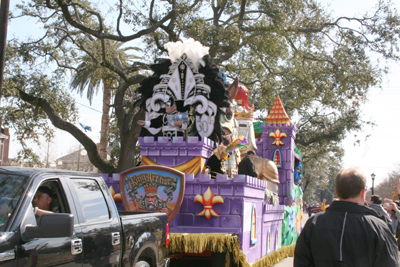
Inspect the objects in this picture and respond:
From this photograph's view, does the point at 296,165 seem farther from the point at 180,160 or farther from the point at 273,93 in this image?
the point at 180,160

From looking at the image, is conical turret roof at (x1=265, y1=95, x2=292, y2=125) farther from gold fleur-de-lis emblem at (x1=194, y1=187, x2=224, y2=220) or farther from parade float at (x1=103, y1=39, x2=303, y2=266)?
gold fleur-de-lis emblem at (x1=194, y1=187, x2=224, y2=220)

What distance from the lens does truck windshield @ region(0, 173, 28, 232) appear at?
3382 mm

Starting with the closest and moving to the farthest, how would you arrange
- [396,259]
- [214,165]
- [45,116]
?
[396,259] → [214,165] → [45,116]

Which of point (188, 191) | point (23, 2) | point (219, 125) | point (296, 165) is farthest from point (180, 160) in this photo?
point (23, 2)

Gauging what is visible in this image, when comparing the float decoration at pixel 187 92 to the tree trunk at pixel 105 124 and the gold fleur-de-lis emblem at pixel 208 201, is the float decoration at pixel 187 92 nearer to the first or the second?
the gold fleur-de-lis emblem at pixel 208 201

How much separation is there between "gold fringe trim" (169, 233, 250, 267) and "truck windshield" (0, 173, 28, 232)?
366 centimetres

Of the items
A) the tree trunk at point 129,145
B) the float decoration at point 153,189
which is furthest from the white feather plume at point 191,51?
the tree trunk at point 129,145

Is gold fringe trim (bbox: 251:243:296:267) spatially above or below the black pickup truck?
below

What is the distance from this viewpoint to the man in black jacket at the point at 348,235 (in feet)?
10.3

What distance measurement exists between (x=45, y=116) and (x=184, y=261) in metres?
13.8

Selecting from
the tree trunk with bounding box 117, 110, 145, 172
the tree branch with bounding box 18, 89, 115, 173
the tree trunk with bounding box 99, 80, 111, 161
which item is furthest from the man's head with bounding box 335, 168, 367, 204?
the tree trunk with bounding box 99, 80, 111, 161

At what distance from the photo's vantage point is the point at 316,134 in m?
27.5

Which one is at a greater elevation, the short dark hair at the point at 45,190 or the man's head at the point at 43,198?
the short dark hair at the point at 45,190

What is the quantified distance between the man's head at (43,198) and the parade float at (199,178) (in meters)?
3.20
